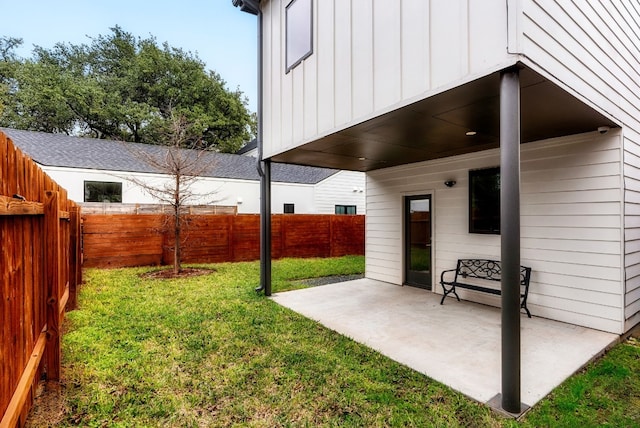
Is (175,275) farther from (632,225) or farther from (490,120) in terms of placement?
(632,225)

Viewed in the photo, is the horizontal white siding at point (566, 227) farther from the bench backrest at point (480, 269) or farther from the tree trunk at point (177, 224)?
the tree trunk at point (177, 224)

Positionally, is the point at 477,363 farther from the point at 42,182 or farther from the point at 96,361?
the point at 42,182

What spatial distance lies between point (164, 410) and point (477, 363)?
2.81m

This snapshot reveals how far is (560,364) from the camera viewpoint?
3139mm

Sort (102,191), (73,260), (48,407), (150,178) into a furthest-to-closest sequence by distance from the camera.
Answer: (150,178), (102,191), (73,260), (48,407)

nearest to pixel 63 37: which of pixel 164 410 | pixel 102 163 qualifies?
pixel 102 163

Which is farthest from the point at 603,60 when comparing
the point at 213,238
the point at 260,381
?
the point at 213,238

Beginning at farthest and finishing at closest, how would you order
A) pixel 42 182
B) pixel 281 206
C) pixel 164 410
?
1. pixel 281 206
2. pixel 42 182
3. pixel 164 410

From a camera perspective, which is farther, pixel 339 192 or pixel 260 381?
pixel 339 192

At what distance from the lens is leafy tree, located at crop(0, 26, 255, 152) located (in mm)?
20328

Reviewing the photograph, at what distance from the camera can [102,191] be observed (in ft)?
39.5

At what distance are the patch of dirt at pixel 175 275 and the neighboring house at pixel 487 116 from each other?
3.81m

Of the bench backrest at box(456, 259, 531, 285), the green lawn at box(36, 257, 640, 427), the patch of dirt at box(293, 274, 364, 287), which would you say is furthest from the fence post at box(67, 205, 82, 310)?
the bench backrest at box(456, 259, 531, 285)

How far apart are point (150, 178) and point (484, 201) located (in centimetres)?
1213
